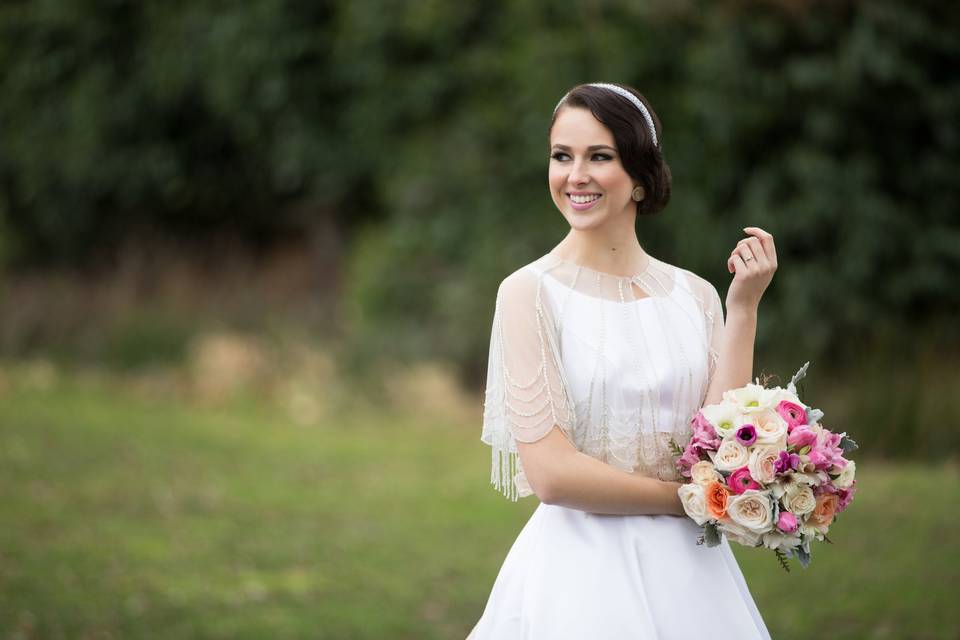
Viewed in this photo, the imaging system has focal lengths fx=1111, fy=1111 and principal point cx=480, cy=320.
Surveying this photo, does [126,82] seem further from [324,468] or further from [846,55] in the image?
[846,55]

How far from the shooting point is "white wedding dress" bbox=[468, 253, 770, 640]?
2.92 m

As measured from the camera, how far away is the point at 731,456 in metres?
2.85

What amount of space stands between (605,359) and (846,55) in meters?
8.48

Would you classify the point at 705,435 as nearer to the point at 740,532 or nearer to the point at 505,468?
the point at 740,532

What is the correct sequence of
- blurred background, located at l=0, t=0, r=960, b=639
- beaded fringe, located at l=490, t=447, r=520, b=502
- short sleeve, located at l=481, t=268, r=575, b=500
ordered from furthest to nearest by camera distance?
blurred background, located at l=0, t=0, r=960, b=639 < beaded fringe, located at l=490, t=447, r=520, b=502 < short sleeve, located at l=481, t=268, r=575, b=500

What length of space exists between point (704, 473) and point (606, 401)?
1.07 ft

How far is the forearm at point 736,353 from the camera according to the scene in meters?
3.08

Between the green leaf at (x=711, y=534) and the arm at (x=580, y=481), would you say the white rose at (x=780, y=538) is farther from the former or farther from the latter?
the arm at (x=580, y=481)

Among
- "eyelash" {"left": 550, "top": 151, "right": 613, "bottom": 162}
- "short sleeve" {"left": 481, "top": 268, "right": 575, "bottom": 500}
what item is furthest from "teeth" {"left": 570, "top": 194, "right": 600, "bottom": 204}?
"short sleeve" {"left": 481, "top": 268, "right": 575, "bottom": 500}

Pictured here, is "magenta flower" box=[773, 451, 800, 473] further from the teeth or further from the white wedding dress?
the teeth

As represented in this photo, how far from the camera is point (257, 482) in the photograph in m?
9.52

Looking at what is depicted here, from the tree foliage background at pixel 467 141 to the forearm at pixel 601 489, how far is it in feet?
26.7

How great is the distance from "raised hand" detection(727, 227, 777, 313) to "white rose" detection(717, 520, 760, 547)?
0.62 meters

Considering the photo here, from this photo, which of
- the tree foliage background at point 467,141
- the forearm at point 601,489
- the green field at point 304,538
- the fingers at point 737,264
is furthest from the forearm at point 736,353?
the tree foliage background at point 467,141
